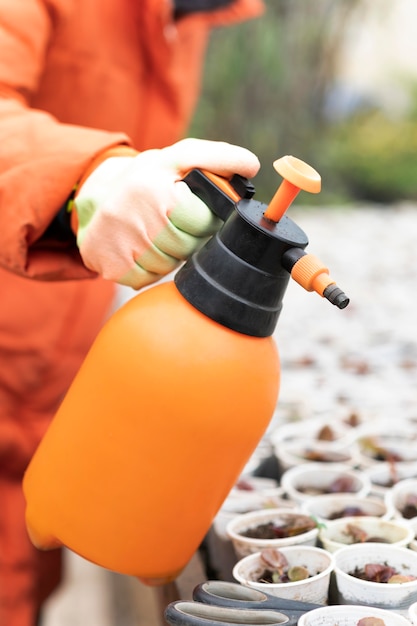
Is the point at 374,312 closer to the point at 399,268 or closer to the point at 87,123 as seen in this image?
the point at 399,268

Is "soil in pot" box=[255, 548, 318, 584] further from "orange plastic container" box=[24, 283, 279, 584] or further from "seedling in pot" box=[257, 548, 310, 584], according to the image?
"orange plastic container" box=[24, 283, 279, 584]

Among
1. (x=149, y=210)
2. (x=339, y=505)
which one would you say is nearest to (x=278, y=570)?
(x=339, y=505)

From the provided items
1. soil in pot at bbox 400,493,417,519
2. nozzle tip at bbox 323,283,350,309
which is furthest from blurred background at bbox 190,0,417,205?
nozzle tip at bbox 323,283,350,309

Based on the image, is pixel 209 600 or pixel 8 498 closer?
pixel 209 600

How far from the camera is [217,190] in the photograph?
0.90 metres

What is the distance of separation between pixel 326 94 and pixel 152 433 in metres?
6.90

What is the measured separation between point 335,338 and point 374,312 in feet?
1.24

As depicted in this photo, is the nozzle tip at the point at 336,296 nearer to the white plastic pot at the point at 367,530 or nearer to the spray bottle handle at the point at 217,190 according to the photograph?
the spray bottle handle at the point at 217,190

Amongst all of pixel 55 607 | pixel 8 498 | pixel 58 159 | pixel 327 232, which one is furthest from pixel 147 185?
pixel 327 232

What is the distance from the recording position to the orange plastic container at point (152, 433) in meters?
0.86

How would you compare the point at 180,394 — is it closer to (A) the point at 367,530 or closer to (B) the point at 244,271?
(B) the point at 244,271

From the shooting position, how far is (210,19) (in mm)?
1523

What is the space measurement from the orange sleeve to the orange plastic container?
16cm

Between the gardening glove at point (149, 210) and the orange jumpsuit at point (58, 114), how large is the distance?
251 millimetres
